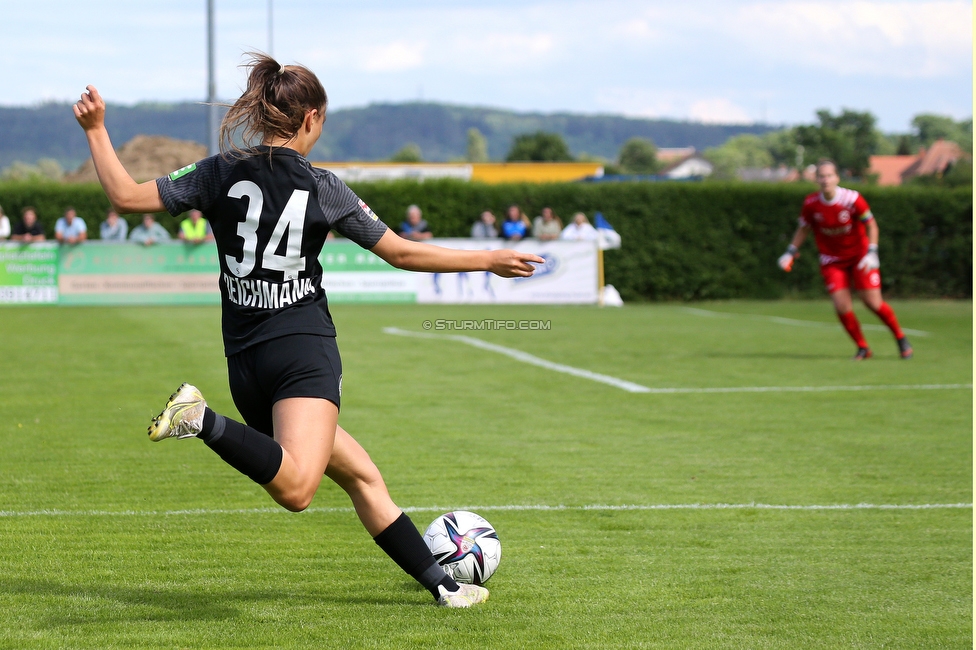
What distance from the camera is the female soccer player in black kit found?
3725 mm

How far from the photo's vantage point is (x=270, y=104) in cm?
374

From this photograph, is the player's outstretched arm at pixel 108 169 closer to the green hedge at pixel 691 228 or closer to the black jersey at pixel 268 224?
the black jersey at pixel 268 224

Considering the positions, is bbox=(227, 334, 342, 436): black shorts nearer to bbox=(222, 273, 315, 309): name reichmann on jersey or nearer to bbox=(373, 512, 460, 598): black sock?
bbox=(222, 273, 315, 309): name reichmann on jersey

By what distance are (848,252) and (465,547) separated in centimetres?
1034

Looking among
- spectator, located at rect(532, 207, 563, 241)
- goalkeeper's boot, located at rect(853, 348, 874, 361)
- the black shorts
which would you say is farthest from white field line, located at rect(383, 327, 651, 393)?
spectator, located at rect(532, 207, 563, 241)

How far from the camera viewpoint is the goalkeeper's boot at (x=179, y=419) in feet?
11.2

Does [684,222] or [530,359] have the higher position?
[684,222]

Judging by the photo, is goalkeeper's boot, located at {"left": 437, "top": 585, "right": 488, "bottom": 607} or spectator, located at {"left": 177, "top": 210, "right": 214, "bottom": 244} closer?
goalkeeper's boot, located at {"left": 437, "top": 585, "right": 488, "bottom": 607}

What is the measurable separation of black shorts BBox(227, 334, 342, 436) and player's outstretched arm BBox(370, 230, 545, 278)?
0.37m

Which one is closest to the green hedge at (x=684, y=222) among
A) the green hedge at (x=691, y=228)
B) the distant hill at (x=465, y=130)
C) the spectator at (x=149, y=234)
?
the green hedge at (x=691, y=228)

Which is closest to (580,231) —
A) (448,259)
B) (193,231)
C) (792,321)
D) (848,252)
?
(792,321)

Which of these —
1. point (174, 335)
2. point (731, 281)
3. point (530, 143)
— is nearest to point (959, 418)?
point (174, 335)

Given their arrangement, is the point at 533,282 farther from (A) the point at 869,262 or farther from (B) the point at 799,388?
(B) the point at 799,388

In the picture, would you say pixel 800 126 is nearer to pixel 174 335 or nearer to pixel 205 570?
pixel 174 335
